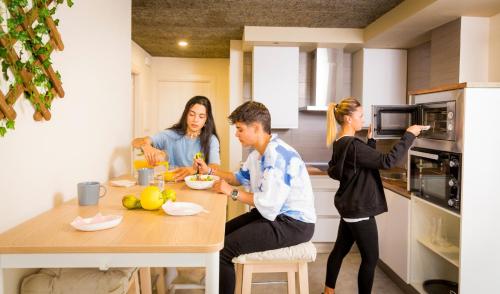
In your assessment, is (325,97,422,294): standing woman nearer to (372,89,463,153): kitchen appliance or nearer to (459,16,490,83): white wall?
(372,89,463,153): kitchen appliance

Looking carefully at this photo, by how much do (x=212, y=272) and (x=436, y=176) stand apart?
169cm

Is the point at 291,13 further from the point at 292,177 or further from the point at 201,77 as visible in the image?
the point at 201,77

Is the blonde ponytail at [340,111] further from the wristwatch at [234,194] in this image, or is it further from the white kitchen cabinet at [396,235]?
the wristwatch at [234,194]

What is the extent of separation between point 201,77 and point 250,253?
460cm

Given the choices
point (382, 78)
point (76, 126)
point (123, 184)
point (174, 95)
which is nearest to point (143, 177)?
point (123, 184)

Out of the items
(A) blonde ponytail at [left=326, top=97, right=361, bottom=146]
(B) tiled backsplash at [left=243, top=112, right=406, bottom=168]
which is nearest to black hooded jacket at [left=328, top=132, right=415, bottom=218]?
(A) blonde ponytail at [left=326, top=97, right=361, bottom=146]

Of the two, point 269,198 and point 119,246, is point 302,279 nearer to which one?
point 269,198

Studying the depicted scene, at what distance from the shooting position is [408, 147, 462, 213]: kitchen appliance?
7.30ft

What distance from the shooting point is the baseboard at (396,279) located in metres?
2.73

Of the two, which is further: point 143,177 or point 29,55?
point 143,177

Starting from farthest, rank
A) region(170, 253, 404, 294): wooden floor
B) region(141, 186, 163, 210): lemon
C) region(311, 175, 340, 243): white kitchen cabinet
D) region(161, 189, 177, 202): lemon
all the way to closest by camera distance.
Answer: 1. region(311, 175, 340, 243): white kitchen cabinet
2. region(170, 253, 404, 294): wooden floor
3. region(161, 189, 177, 202): lemon
4. region(141, 186, 163, 210): lemon

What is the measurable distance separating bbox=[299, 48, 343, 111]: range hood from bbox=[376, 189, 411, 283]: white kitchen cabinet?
128cm

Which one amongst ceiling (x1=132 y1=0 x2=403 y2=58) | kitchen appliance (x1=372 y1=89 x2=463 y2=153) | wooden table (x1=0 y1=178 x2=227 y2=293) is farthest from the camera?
ceiling (x1=132 y1=0 x2=403 y2=58)

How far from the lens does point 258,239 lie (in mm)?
1788
